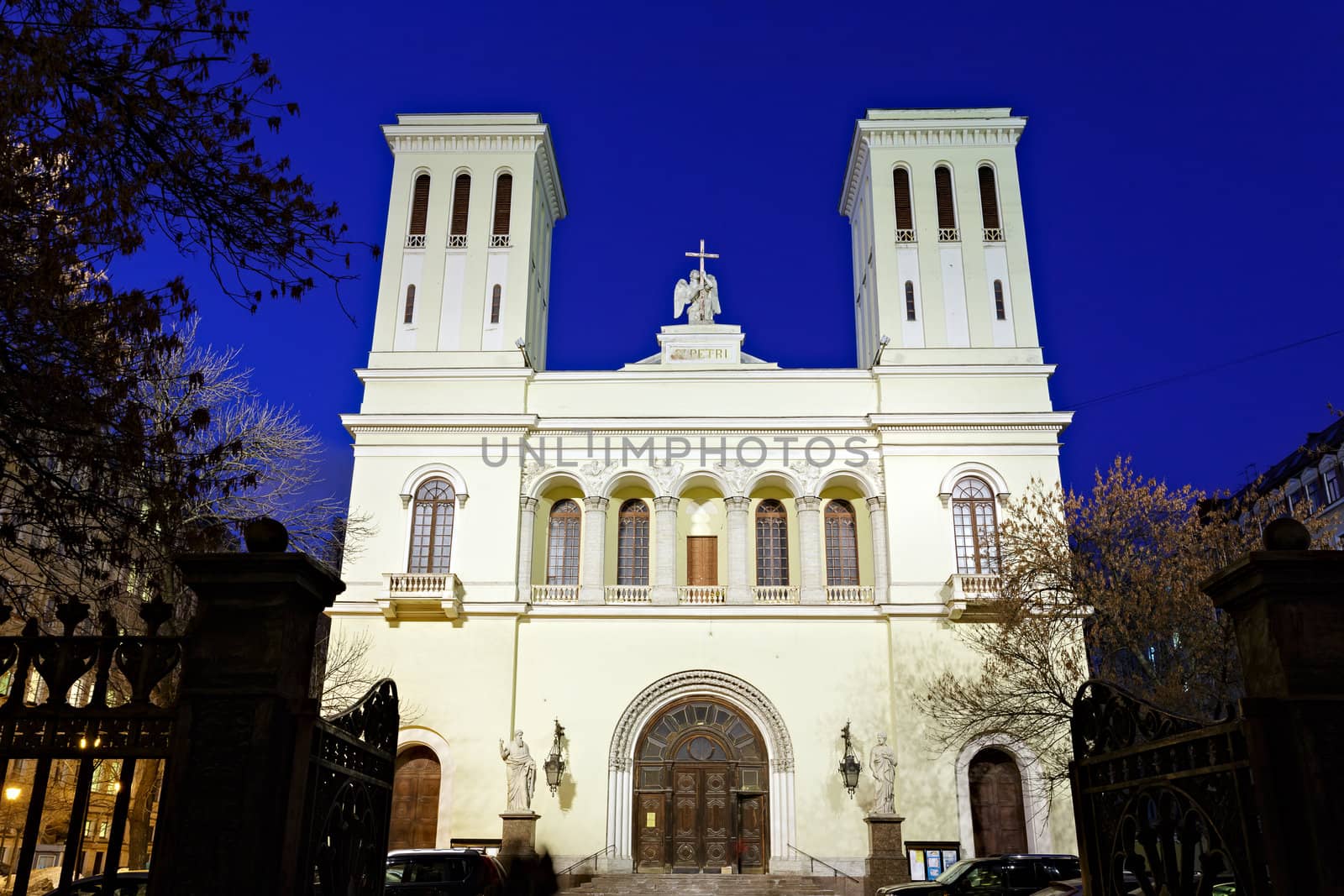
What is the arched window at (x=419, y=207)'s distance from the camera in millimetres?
31141

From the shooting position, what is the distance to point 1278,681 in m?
4.11

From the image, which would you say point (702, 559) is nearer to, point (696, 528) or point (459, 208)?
point (696, 528)

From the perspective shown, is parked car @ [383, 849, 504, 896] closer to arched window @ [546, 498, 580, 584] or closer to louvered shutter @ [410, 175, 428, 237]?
arched window @ [546, 498, 580, 584]

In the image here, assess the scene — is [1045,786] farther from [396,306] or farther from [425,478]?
[396,306]

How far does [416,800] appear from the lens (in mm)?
25484

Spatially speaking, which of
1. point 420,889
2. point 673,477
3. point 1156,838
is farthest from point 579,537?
point 1156,838

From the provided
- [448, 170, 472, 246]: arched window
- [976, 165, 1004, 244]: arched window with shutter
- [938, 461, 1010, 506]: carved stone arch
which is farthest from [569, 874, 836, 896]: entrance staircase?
[976, 165, 1004, 244]: arched window with shutter

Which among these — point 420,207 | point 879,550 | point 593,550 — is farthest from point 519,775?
point 420,207

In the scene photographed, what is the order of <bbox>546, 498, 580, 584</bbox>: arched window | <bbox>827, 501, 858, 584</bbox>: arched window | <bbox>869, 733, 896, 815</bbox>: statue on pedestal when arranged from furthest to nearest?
<bbox>546, 498, 580, 584</bbox>: arched window → <bbox>827, 501, 858, 584</bbox>: arched window → <bbox>869, 733, 896, 815</bbox>: statue on pedestal

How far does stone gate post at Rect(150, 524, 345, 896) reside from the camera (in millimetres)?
4312

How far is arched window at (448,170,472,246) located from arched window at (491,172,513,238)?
77 cm

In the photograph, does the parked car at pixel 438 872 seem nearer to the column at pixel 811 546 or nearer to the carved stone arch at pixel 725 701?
the carved stone arch at pixel 725 701

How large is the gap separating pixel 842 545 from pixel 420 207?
14771 millimetres

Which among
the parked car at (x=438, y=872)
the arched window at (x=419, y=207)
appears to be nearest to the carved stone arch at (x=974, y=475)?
the arched window at (x=419, y=207)
